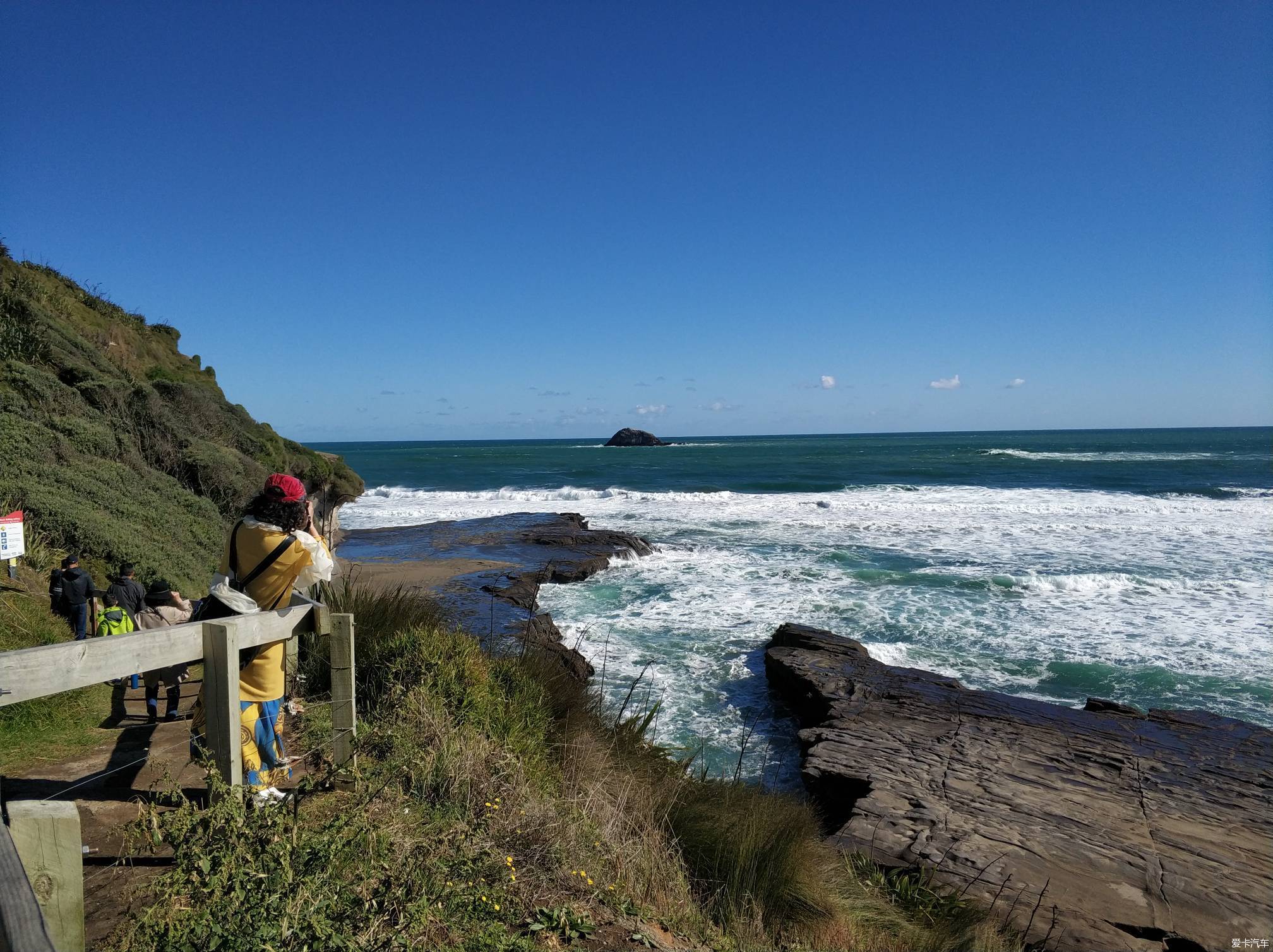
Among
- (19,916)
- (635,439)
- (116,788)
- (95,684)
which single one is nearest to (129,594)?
(116,788)

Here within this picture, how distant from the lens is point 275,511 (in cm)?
372

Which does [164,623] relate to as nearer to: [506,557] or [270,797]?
[270,797]

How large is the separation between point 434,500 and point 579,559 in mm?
22251

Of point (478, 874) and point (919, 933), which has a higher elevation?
point (478, 874)

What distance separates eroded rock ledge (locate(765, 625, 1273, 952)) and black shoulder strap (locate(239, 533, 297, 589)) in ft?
15.5

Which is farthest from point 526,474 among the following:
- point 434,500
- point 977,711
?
point 977,711

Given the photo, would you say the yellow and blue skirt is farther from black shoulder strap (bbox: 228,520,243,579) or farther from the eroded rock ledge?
the eroded rock ledge

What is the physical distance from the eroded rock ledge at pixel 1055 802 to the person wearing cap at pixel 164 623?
17.6ft

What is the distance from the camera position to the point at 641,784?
16.5 feet

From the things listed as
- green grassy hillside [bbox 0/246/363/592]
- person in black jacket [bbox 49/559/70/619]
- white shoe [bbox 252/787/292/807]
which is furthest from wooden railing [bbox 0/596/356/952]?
green grassy hillside [bbox 0/246/363/592]

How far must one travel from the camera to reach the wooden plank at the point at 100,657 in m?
2.37

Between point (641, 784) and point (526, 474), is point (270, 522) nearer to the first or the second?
point (641, 784)

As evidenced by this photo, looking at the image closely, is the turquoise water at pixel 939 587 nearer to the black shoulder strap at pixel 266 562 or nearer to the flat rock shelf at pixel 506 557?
the flat rock shelf at pixel 506 557

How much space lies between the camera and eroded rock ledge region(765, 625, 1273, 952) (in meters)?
5.04
